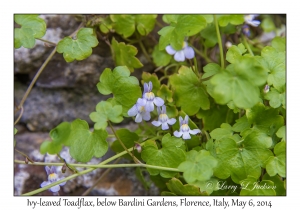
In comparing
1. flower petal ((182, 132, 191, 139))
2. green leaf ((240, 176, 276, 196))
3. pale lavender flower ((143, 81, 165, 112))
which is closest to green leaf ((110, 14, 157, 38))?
pale lavender flower ((143, 81, 165, 112))

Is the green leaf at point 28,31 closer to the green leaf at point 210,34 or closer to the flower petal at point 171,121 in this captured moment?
the flower petal at point 171,121

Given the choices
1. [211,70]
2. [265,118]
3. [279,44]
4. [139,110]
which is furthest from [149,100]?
[279,44]

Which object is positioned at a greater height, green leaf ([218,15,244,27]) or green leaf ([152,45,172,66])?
green leaf ([218,15,244,27])

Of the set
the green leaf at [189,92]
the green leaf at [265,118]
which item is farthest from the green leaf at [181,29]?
the green leaf at [265,118]

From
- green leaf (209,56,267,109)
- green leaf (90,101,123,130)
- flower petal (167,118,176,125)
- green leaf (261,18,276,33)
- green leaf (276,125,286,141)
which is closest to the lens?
green leaf (209,56,267,109)

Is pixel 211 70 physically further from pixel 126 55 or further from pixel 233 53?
pixel 126 55

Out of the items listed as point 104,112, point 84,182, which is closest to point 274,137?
point 104,112

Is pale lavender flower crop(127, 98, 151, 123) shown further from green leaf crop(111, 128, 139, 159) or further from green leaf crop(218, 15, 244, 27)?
green leaf crop(218, 15, 244, 27)
